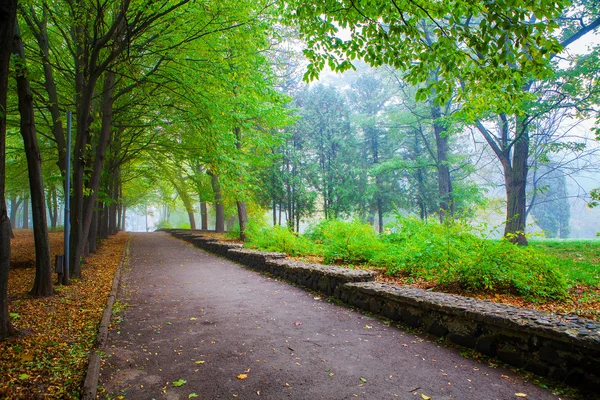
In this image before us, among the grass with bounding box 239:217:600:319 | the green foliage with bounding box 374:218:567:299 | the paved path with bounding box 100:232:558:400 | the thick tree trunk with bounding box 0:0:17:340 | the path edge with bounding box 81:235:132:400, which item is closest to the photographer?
the path edge with bounding box 81:235:132:400

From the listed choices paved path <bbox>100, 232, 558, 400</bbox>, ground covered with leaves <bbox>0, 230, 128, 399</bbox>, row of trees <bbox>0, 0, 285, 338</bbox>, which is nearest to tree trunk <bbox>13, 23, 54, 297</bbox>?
row of trees <bbox>0, 0, 285, 338</bbox>

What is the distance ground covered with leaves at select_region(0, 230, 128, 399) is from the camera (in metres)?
3.05

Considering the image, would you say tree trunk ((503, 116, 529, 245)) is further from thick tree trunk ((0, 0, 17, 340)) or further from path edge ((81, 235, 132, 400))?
thick tree trunk ((0, 0, 17, 340))

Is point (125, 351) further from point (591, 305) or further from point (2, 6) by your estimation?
point (591, 305)

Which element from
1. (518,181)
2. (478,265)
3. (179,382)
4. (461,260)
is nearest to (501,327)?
(478,265)

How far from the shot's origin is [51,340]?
13.6 feet

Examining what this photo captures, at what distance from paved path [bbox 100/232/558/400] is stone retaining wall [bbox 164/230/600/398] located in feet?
0.91

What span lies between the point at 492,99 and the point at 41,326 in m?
6.69

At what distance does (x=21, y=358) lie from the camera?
356cm

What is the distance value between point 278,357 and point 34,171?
4.75 metres

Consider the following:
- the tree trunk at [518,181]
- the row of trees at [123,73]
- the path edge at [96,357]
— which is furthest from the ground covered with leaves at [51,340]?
the tree trunk at [518,181]

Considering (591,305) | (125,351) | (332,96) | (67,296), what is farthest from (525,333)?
(332,96)

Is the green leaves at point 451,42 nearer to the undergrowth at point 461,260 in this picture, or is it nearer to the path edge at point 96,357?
the undergrowth at point 461,260

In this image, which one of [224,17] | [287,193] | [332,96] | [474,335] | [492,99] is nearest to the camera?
[474,335]
